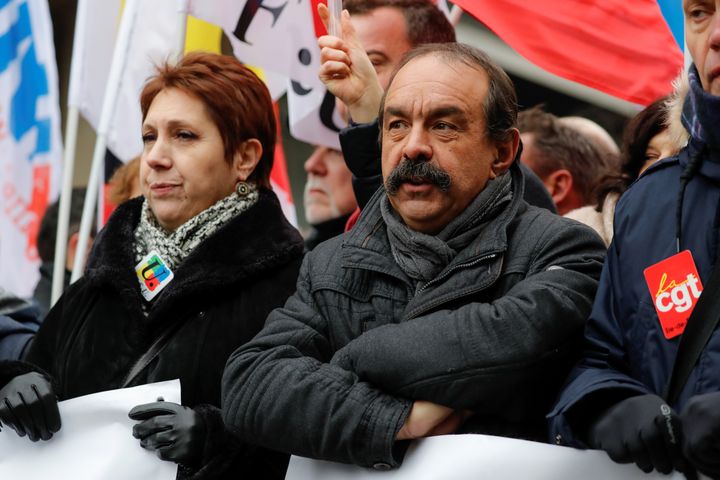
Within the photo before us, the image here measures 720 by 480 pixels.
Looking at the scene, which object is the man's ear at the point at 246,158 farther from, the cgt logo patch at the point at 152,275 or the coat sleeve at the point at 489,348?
the coat sleeve at the point at 489,348

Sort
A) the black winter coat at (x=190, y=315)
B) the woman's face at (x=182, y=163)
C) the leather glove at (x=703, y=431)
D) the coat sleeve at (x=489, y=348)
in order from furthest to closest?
the woman's face at (x=182, y=163) → the black winter coat at (x=190, y=315) → the coat sleeve at (x=489, y=348) → the leather glove at (x=703, y=431)

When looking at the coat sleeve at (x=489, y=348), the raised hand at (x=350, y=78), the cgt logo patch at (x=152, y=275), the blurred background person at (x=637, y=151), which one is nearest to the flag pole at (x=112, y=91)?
the cgt logo patch at (x=152, y=275)

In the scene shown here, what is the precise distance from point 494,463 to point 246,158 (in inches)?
68.6

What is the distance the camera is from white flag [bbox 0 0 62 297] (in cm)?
652

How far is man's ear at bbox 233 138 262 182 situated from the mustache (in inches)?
43.3

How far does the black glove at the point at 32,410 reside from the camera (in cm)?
345

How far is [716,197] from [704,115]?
0.58 ft

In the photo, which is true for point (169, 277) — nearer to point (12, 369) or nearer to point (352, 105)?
point (12, 369)

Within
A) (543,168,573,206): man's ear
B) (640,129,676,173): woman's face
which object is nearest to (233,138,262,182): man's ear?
(640,129,676,173): woman's face

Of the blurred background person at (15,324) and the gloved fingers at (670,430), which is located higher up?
the gloved fingers at (670,430)

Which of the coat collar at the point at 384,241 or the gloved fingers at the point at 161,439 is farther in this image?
the gloved fingers at the point at 161,439

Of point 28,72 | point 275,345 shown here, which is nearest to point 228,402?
point 275,345

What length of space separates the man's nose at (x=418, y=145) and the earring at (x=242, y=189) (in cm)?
106

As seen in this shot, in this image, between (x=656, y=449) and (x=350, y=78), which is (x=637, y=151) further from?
(x=656, y=449)
